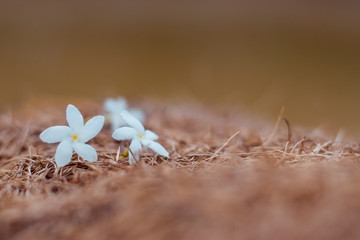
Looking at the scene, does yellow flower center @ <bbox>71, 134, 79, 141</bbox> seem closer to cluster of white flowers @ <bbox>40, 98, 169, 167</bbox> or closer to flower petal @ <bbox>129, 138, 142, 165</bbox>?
cluster of white flowers @ <bbox>40, 98, 169, 167</bbox>

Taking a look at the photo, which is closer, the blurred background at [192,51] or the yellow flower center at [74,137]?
the yellow flower center at [74,137]

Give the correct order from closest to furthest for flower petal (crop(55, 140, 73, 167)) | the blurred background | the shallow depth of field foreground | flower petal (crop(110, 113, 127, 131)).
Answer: the shallow depth of field foreground → flower petal (crop(55, 140, 73, 167)) → flower petal (crop(110, 113, 127, 131)) → the blurred background

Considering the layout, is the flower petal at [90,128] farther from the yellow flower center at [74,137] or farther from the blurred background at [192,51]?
the blurred background at [192,51]

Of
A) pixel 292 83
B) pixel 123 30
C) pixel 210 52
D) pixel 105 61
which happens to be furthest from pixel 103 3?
pixel 292 83

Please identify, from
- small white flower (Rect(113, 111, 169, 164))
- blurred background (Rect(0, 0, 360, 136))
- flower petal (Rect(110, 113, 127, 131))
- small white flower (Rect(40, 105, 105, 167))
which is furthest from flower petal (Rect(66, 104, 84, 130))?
blurred background (Rect(0, 0, 360, 136))

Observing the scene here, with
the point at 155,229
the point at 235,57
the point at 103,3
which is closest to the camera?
the point at 155,229

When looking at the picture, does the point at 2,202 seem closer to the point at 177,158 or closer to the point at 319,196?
the point at 177,158

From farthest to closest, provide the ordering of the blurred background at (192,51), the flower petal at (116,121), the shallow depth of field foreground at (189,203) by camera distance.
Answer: the blurred background at (192,51) < the flower petal at (116,121) < the shallow depth of field foreground at (189,203)

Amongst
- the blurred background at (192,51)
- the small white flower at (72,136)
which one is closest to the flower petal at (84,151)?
the small white flower at (72,136)
